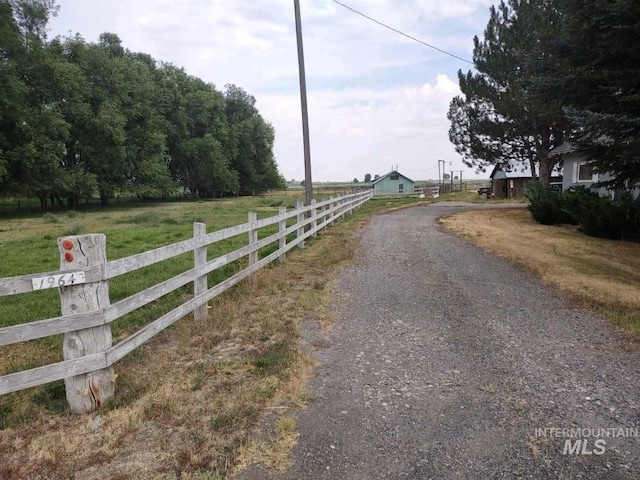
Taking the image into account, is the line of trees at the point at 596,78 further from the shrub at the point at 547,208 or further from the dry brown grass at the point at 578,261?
the shrub at the point at 547,208

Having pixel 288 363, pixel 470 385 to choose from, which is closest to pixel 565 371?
pixel 470 385

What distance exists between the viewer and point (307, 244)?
11398 millimetres

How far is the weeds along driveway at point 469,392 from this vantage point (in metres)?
2.52

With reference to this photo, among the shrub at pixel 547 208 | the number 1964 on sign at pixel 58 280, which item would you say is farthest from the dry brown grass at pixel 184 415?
the shrub at pixel 547 208

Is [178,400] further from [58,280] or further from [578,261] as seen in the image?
[578,261]

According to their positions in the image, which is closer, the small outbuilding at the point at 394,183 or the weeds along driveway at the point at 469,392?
the weeds along driveway at the point at 469,392

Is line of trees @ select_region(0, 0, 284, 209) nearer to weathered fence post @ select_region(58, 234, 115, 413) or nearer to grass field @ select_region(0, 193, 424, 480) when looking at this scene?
grass field @ select_region(0, 193, 424, 480)

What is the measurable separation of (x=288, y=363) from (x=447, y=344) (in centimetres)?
158

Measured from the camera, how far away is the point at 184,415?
303 cm

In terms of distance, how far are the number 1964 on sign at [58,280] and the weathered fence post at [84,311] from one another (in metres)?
0.05

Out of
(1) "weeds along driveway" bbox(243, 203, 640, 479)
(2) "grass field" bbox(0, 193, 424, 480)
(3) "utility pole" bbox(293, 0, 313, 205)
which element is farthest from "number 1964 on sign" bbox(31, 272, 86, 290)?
(3) "utility pole" bbox(293, 0, 313, 205)

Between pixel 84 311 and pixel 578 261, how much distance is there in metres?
8.33

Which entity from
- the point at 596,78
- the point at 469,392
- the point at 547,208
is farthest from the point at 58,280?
the point at 547,208

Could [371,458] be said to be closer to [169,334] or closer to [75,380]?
[75,380]
